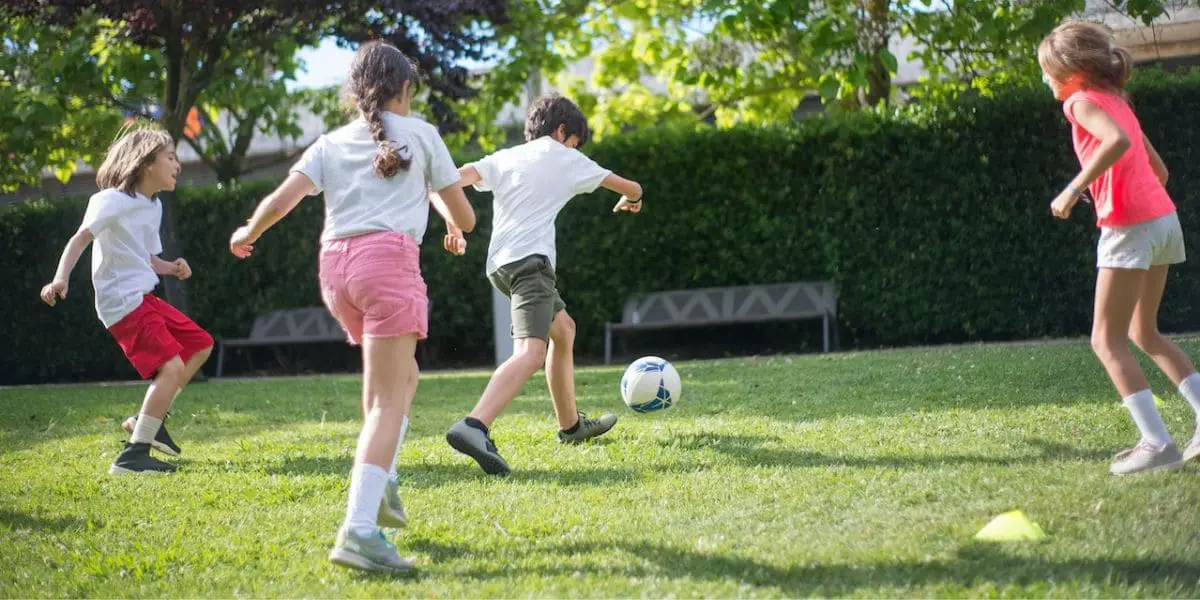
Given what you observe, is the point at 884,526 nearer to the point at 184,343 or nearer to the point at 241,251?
the point at 241,251

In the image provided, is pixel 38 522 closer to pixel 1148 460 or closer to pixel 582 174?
pixel 582 174

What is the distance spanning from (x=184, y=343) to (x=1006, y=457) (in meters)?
4.48

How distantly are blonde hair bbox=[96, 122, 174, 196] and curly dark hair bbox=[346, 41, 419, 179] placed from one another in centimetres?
290

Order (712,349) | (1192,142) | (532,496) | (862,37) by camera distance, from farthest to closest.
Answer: (712,349)
(862,37)
(1192,142)
(532,496)

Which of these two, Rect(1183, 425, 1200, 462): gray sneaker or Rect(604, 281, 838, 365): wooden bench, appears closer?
Rect(1183, 425, 1200, 462): gray sneaker

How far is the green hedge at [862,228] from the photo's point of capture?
473 inches

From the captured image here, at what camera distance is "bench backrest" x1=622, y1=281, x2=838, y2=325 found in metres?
13.0

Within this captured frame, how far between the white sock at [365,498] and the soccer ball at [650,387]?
311cm

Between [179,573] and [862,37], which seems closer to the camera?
[179,573]

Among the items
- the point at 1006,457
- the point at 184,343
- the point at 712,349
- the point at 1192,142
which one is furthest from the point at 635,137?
the point at 1006,457

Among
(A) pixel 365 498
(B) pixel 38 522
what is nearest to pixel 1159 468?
(A) pixel 365 498

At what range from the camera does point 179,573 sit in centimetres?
404

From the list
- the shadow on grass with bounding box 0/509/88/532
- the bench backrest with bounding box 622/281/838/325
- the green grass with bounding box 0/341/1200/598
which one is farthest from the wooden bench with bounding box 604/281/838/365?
the shadow on grass with bounding box 0/509/88/532

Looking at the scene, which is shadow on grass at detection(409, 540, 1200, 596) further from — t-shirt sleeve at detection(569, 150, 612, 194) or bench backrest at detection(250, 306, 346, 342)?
bench backrest at detection(250, 306, 346, 342)
